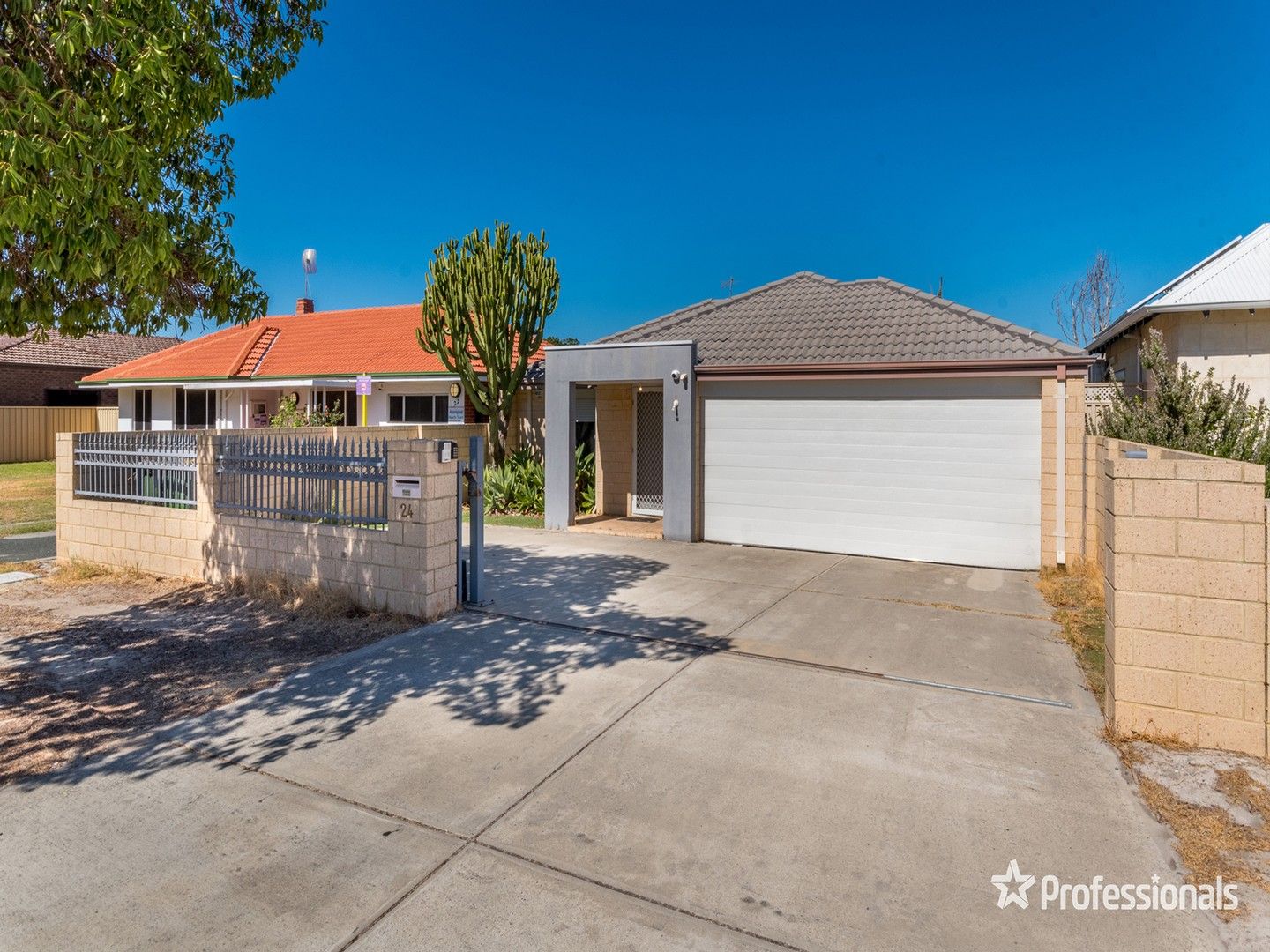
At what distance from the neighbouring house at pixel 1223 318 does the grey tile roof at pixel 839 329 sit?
3800 millimetres

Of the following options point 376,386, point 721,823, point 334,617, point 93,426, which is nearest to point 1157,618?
point 721,823

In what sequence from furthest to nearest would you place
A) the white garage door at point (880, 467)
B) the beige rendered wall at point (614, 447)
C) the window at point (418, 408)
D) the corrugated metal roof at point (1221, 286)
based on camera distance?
the window at point (418, 408) < the beige rendered wall at point (614, 447) < the corrugated metal roof at point (1221, 286) < the white garage door at point (880, 467)

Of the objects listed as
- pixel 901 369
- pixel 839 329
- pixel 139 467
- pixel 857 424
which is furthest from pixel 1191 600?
pixel 139 467

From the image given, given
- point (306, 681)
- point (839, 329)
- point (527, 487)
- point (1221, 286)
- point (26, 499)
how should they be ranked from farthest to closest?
point (26, 499) → point (527, 487) → point (1221, 286) → point (839, 329) → point (306, 681)

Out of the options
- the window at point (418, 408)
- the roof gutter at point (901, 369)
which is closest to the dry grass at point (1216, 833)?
the roof gutter at point (901, 369)


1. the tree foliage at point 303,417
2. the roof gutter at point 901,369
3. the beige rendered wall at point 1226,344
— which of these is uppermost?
the beige rendered wall at point 1226,344

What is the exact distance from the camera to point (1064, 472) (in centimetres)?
1023

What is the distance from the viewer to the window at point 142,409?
2564 cm

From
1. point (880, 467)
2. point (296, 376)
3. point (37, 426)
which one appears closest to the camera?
point (880, 467)

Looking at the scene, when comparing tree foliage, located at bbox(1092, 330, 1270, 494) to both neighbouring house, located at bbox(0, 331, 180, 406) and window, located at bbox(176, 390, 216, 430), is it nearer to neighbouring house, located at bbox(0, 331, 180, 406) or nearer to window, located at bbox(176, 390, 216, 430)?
window, located at bbox(176, 390, 216, 430)

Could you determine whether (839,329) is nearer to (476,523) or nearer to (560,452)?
(560,452)

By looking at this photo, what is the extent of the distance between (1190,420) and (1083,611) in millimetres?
4009

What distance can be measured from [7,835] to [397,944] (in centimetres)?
218
